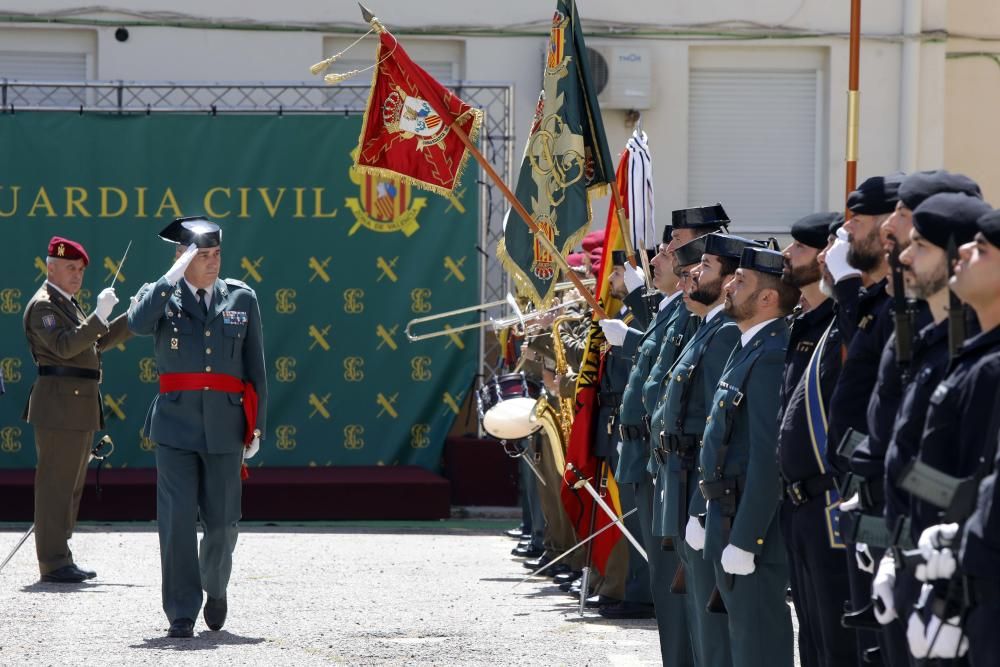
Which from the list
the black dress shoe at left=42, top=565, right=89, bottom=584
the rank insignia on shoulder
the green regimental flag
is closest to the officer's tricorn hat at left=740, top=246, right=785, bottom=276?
the green regimental flag

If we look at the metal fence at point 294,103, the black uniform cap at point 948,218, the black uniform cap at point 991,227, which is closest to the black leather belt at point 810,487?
the black uniform cap at point 948,218

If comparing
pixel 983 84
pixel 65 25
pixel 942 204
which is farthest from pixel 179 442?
pixel 983 84

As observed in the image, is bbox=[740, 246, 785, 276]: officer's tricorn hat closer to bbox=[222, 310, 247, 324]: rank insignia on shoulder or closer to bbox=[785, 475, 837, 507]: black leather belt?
bbox=[785, 475, 837, 507]: black leather belt

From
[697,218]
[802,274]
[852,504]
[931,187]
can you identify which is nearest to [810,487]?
[852,504]

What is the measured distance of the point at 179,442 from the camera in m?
8.62

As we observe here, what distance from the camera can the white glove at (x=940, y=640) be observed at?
154 inches

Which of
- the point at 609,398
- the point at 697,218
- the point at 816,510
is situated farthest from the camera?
the point at 609,398

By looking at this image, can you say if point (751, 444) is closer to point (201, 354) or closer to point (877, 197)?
point (877, 197)

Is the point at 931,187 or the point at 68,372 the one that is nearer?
the point at 931,187

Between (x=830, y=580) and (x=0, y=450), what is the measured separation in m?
10.6

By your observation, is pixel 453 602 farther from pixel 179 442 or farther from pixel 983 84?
pixel 983 84

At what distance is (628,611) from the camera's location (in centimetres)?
921

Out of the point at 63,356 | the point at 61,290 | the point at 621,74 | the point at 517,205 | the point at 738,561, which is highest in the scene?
the point at 621,74

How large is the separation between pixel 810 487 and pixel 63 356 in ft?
21.4
